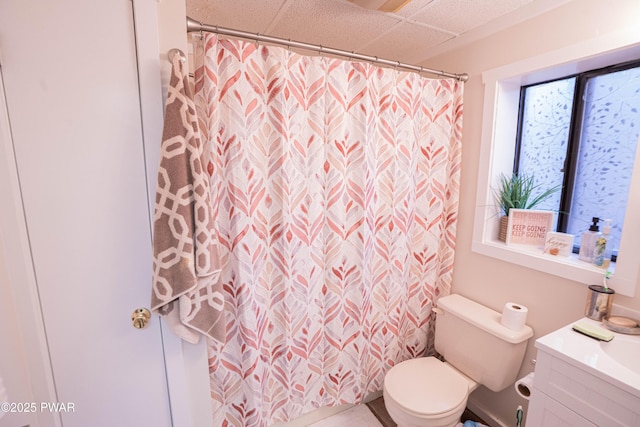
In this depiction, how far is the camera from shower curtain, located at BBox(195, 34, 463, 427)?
121 cm

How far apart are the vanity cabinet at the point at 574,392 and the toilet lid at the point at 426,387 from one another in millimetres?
355

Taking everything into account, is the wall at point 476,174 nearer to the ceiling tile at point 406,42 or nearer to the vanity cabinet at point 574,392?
the ceiling tile at point 406,42

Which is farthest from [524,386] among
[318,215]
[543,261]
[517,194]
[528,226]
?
[318,215]

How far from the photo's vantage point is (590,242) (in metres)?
1.25

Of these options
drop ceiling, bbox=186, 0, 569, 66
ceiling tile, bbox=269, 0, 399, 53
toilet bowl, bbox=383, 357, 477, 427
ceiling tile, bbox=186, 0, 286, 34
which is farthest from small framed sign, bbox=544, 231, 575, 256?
ceiling tile, bbox=186, 0, 286, 34

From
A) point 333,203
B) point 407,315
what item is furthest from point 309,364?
point 333,203

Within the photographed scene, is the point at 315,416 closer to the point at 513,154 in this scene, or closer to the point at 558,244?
the point at 558,244

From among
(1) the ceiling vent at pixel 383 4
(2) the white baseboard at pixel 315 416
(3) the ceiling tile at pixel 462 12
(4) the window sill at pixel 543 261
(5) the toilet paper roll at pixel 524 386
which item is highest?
(3) the ceiling tile at pixel 462 12

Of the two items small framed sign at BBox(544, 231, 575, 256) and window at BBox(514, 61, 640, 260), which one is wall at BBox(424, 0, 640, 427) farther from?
window at BBox(514, 61, 640, 260)

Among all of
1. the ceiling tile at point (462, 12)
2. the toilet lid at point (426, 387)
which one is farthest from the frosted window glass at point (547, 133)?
the toilet lid at point (426, 387)

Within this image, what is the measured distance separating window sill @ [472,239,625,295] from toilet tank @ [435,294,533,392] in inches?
12.8

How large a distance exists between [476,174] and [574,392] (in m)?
1.11

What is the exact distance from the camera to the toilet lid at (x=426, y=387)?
49.8 inches

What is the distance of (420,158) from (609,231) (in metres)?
0.91
